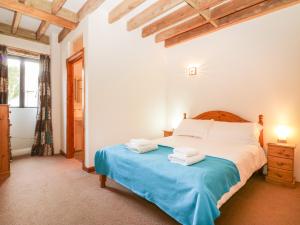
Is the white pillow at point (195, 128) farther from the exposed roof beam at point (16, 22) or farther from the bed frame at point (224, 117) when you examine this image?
the exposed roof beam at point (16, 22)

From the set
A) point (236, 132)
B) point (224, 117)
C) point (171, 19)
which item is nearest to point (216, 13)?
point (171, 19)

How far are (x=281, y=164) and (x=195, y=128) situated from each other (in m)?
1.32

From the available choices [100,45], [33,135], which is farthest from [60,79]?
[100,45]

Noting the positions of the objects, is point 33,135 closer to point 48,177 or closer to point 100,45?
point 48,177

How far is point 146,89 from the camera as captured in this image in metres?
3.98

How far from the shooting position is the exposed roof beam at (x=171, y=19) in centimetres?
286

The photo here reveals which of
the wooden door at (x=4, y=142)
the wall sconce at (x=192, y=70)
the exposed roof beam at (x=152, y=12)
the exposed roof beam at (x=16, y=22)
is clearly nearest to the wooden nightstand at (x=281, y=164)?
the wall sconce at (x=192, y=70)

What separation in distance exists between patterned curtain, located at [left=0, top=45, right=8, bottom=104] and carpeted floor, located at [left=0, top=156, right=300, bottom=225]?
1.56m

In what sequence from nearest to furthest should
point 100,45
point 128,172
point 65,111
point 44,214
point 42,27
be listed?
point 44,214, point 128,172, point 100,45, point 42,27, point 65,111

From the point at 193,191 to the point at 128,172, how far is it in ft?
2.75

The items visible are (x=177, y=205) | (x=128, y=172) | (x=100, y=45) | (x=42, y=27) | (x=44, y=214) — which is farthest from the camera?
(x=42, y=27)

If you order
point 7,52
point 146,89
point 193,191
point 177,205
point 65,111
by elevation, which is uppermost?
point 7,52

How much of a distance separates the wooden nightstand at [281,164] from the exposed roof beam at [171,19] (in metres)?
2.34

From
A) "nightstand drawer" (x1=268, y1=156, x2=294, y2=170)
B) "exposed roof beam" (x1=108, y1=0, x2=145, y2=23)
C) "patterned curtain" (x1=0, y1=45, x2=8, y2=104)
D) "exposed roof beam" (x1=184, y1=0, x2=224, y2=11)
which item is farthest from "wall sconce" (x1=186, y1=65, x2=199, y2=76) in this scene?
"patterned curtain" (x1=0, y1=45, x2=8, y2=104)
